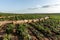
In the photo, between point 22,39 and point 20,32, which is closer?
point 22,39

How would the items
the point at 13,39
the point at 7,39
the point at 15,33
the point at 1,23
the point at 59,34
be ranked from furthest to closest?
the point at 1,23, the point at 59,34, the point at 15,33, the point at 13,39, the point at 7,39

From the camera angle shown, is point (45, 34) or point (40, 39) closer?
point (40, 39)

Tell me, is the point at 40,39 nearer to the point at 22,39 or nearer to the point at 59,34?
the point at 22,39

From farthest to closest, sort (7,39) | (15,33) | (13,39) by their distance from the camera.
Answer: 1. (15,33)
2. (13,39)
3. (7,39)

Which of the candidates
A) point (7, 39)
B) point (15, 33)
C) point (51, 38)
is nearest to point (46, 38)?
point (51, 38)

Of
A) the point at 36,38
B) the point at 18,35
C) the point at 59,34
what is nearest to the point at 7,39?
the point at 18,35

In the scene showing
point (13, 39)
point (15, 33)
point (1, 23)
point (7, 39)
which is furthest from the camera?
point (1, 23)

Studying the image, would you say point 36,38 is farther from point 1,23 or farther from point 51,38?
point 1,23

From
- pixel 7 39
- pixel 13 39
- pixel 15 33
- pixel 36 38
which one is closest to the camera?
pixel 7 39
